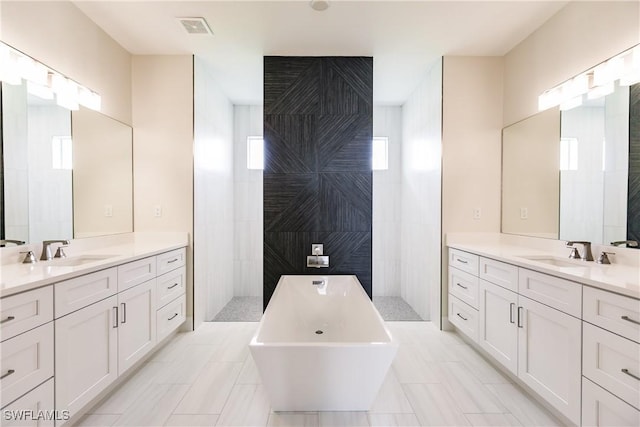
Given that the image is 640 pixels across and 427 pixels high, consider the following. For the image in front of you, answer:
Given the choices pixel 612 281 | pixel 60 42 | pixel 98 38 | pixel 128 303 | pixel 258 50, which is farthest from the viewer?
pixel 258 50

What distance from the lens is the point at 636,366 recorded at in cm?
125

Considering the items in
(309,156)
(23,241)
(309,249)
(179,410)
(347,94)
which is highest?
(347,94)

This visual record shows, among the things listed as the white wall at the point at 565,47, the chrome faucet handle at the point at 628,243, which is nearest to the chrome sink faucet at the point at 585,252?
the chrome faucet handle at the point at 628,243

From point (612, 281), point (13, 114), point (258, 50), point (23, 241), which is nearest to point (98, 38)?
point (13, 114)

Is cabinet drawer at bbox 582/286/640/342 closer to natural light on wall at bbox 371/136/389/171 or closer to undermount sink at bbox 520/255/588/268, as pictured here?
undermount sink at bbox 520/255/588/268

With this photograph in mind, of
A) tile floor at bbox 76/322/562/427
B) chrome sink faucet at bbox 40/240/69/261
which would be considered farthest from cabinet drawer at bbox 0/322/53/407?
chrome sink faucet at bbox 40/240/69/261

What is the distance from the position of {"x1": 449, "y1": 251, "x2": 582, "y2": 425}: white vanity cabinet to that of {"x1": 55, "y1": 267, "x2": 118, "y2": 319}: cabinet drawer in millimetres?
2565

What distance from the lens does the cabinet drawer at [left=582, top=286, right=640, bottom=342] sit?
1.26m

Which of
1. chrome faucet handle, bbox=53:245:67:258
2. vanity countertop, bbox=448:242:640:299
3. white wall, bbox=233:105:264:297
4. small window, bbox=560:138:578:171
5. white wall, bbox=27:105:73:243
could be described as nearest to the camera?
vanity countertop, bbox=448:242:640:299

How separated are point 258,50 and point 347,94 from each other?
3.07 feet

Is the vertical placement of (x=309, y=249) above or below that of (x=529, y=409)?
above

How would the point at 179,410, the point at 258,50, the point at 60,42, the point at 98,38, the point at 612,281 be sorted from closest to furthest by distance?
the point at 612,281
the point at 179,410
the point at 60,42
the point at 98,38
the point at 258,50

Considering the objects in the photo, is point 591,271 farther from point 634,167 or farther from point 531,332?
point 634,167

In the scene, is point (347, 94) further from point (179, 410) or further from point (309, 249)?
→ point (179, 410)
